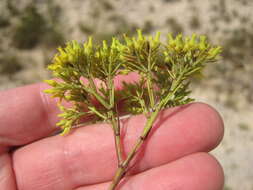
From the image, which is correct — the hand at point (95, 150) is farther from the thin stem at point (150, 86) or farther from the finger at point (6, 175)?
the thin stem at point (150, 86)

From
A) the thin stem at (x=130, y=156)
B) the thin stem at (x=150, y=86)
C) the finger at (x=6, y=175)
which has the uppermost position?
the thin stem at (x=150, y=86)

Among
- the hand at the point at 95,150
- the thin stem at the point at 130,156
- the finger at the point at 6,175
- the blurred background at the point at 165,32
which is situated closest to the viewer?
the thin stem at the point at 130,156

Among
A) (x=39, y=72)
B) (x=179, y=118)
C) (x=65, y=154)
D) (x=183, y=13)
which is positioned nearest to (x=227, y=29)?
(x=183, y=13)

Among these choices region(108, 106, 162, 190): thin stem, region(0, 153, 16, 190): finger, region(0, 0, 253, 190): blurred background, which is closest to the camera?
region(108, 106, 162, 190): thin stem

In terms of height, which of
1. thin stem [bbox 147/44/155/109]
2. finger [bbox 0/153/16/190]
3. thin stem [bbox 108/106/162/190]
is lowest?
finger [bbox 0/153/16/190]

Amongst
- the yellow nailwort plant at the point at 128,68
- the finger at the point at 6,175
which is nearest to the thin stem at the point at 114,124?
the yellow nailwort plant at the point at 128,68

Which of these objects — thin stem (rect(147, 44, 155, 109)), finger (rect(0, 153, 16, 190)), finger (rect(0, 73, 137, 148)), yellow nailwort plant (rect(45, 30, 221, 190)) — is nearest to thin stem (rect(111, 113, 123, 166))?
yellow nailwort plant (rect(45, 30, 221, 190))

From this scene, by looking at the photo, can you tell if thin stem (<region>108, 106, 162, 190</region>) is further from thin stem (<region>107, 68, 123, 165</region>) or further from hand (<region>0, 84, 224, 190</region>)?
hand (<region>0, 84, 224, 190</region>)

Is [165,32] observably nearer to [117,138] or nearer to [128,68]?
[128,68]
